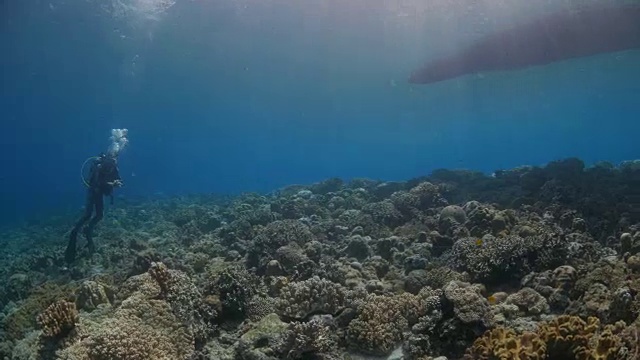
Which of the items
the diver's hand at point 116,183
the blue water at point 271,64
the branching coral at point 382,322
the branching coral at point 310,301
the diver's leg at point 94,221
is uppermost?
the blue water at point 271,64

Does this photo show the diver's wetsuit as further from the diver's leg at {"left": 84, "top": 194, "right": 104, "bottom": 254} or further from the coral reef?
the coral reef

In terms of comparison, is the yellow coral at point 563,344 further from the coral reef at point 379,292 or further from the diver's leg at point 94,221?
the diver's leg at point 94,221

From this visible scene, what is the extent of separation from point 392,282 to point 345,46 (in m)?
35.1

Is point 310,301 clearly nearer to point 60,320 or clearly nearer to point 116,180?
point 60,320

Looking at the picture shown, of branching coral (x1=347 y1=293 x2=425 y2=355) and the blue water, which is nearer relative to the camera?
branching coral (x1=347 y1=293 x2=425 y2=355)

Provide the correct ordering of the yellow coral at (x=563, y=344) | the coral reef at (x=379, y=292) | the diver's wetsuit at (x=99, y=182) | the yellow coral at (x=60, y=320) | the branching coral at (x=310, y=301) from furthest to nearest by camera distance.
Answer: the diver's wetsuit at (x=99, y=182) < the branching coral at (x=310, y=301) < the yellow coral at (x=60, y=320) < the coral reef at (x=379, y=292) < the yellow coral at (x=563, y=344)

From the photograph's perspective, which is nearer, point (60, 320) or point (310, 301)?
point (60, 320)

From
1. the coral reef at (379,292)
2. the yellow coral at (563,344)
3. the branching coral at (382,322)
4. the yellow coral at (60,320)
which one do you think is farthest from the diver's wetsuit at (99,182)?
the yellow coral at (563,344)

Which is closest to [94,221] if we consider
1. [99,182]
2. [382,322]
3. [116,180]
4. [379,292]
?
[99,182]

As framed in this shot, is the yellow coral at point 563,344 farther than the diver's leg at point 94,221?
No

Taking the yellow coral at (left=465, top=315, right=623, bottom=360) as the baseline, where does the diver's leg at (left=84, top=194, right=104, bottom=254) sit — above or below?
above

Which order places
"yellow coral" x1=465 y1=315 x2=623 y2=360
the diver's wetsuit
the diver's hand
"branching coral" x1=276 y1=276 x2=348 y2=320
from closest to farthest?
"yellow coral" x1=465 y1=315 x2=623 y2=360 < "branching coral" x1=276 y1=276 x2=348 y2=320 < the diver's hand < the diver's wetsuit

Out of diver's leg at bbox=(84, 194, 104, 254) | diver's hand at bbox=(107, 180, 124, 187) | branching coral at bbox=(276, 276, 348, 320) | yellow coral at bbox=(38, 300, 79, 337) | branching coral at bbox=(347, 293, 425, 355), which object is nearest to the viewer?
branching coral at bbox=(347, 293, 425, 355)

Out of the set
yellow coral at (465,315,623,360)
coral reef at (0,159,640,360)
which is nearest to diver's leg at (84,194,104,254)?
coral reef at (0,159,640,360)
